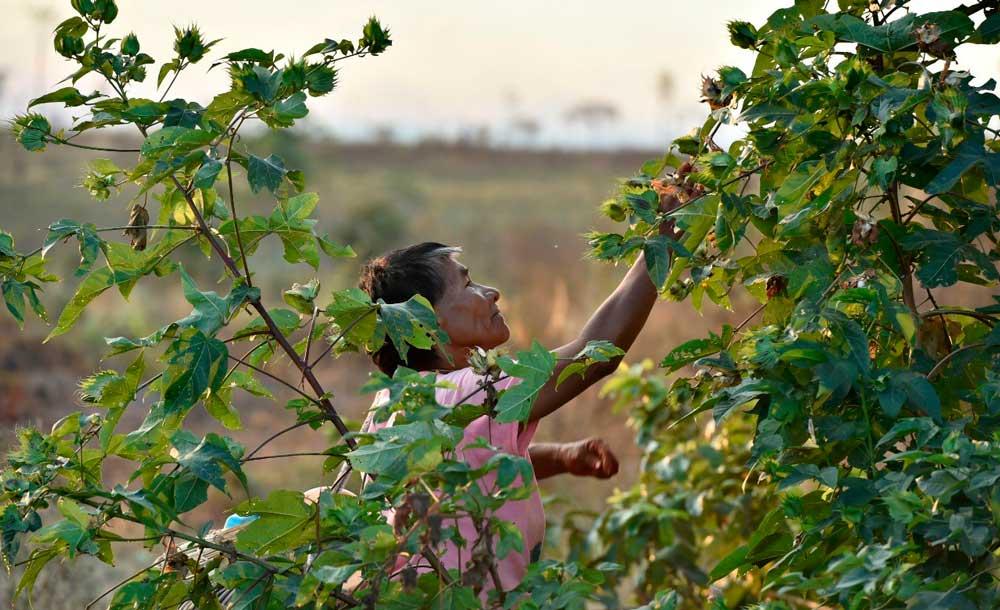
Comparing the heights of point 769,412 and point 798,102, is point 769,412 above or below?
below

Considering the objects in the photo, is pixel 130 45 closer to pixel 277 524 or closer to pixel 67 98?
pixel 67 98

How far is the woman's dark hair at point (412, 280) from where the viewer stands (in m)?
2.37

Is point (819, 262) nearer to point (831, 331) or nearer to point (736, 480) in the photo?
point (831, 331)

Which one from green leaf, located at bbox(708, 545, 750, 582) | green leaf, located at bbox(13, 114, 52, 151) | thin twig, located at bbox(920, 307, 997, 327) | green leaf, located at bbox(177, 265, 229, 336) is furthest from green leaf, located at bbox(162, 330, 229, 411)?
thin twig, located at bbox(920, 307, 997, 327)

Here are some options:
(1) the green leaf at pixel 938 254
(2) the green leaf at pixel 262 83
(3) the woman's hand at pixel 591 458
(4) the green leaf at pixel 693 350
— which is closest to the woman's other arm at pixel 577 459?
(3) the woman's hand at pixel 591 458

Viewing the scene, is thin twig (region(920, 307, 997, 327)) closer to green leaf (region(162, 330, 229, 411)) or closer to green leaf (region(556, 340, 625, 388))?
green leaf (region(556, 340, 625, 388))

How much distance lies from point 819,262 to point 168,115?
31.5 inches

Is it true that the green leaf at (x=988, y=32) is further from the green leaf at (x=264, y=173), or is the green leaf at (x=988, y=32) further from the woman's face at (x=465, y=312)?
the woman's face at (x=465, y=312)

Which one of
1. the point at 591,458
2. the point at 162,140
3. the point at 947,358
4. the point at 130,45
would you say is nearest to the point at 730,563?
the point at 947,358

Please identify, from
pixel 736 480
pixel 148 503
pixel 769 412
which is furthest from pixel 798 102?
pixel 736 480

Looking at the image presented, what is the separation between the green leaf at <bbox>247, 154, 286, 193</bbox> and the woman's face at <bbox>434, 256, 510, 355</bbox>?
0.83 m

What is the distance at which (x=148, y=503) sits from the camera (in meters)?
1.37

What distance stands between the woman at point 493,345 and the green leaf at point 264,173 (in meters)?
0.52

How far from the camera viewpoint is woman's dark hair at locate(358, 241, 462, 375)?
7.76 feet
